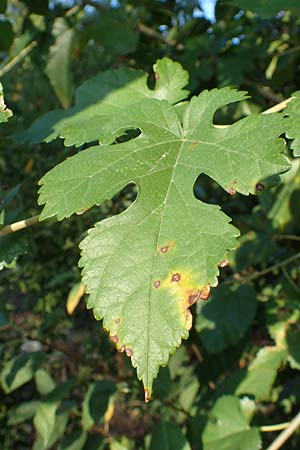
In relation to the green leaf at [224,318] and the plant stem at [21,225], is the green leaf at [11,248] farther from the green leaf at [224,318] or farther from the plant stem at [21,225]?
the green leaf at [224,318]

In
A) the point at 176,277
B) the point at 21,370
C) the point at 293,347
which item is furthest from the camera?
the point at 21,370

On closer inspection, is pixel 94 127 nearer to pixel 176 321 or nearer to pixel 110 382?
pixel 176 321

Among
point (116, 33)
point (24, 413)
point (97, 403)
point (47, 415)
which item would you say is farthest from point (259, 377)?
point (116, 33)

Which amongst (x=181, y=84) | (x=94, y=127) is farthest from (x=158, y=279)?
(x=181, y=84)

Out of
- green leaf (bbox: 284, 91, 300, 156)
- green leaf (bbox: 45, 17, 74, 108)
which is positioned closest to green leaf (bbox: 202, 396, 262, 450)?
green leaf (bbox: 284, 91, 300, 156)

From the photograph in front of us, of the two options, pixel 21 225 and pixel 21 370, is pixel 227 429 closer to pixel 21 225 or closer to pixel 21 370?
pixel 21 370

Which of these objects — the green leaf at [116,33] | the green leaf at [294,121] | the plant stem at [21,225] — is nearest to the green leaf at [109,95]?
the plant stem at [21,225]
